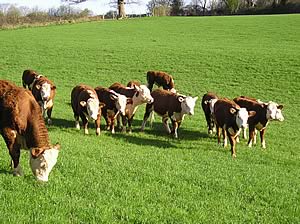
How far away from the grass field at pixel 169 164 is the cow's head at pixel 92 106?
65 centimetres

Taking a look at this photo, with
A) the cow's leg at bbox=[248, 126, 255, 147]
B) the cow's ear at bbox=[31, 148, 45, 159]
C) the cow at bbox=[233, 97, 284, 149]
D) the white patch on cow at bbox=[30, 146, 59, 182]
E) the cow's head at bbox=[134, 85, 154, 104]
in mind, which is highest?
the cow's ear at bbox=[31, 148, 45, 159]

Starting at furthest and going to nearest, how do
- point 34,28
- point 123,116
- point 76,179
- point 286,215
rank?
point 34,28, point 123,116, point 76,179, point 286,215

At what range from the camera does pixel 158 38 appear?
150ft

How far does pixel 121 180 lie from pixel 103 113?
6.52 metres

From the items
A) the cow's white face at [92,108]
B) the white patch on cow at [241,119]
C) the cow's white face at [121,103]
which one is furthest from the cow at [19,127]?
the white patch on cow at [241,119]

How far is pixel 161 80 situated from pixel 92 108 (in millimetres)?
9043

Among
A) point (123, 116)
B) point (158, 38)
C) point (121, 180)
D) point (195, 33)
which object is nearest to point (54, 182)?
point (121, 180)

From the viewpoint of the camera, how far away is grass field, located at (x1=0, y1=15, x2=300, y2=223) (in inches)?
261

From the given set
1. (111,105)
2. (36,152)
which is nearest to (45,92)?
(111,105)

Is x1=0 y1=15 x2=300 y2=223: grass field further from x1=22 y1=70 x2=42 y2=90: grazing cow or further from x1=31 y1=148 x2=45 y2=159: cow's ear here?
x1=22 y1=70 x2=42 y2=90: grazing cow

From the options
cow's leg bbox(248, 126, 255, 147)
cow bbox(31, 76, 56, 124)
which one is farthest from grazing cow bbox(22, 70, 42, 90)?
cow's leg bbox(248, 126, 255, 147)

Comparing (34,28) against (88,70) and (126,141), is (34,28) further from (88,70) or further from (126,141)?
(126,141)

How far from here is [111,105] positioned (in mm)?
14242

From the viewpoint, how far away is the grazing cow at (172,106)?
1397 centimetres
